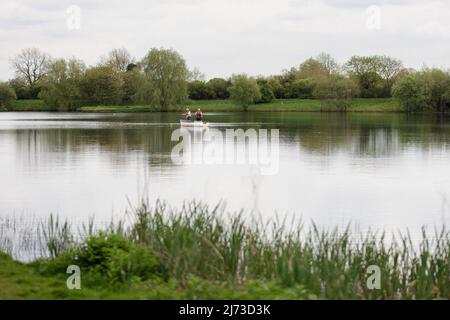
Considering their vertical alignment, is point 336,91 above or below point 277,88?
below

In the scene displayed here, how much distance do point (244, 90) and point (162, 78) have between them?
16889 millimetres

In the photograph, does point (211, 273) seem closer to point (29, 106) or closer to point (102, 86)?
point (102, 86)

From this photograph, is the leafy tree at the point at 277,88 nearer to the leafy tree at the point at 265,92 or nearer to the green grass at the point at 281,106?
the leafy tree at the point at 265,92

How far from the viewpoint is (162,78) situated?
105 m

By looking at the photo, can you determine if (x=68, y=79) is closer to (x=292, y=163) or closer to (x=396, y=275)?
(x=292, y=163)

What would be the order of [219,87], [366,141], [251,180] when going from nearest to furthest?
[251,180] < [366,141] < [219,87]

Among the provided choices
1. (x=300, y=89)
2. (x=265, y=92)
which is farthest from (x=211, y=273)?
(x=300, y=89)

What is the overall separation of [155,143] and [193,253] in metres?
32.2

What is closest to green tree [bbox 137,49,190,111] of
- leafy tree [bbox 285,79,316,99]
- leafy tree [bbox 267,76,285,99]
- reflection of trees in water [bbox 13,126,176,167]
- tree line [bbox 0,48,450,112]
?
tree line [bbox 0,48,450,112]

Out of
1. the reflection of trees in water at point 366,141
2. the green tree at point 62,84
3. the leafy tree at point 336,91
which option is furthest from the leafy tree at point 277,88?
the reflection of trees in water at point 366,141

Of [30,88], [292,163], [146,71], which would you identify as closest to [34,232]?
[292,163]

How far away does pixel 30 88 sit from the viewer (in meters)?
130

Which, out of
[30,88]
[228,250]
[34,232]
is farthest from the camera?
[30,88]

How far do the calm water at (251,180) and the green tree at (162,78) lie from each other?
59969mm
